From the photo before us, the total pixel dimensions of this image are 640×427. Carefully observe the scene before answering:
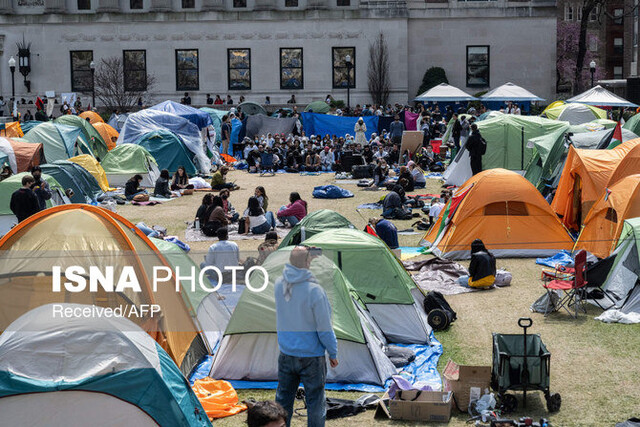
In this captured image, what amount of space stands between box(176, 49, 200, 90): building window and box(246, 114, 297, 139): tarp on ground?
13.6 metres

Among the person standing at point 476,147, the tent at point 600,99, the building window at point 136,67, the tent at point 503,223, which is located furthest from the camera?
the building window at point 136,67

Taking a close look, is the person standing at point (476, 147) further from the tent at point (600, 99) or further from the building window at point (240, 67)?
the building window at point (240, 67)

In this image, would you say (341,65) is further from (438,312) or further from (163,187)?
(438,312)

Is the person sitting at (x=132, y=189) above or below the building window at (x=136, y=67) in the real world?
below

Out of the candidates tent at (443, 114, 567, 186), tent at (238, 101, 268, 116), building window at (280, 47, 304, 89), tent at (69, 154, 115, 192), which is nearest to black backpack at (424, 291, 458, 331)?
tent at (443, 114, 567, 186)

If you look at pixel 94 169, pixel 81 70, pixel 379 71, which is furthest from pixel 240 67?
pixel 94 169

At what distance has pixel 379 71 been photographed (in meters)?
50.0

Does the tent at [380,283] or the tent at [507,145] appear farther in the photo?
the tent at [507,145]

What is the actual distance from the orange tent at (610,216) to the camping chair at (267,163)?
57.0 ft

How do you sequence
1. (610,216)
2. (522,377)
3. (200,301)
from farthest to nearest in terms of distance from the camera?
(610,216), (200,301), (522,377)

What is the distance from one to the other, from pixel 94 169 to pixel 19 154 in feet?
6.92

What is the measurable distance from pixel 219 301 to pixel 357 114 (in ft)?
97.4

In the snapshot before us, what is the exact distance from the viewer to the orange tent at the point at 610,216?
48.4 feet

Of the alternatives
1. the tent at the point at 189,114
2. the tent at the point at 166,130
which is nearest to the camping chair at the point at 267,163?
the tent at the point at 166,130
